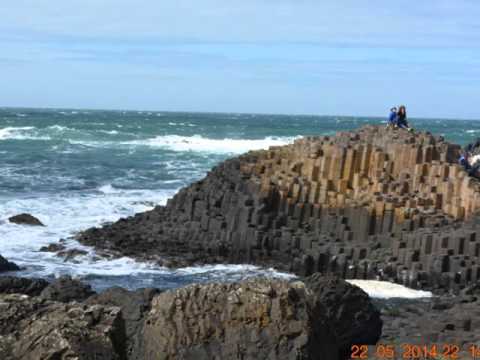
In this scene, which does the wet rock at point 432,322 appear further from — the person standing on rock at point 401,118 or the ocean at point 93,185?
the person standing on rock at point 401,118

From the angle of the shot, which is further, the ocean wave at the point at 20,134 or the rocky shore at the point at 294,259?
the ocean wave at the point at 20,134

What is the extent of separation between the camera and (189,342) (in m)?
4.73

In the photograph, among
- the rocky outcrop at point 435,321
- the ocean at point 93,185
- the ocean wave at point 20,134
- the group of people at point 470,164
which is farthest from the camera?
the ocean wave at point 20,134

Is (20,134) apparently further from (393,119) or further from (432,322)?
(432,322)

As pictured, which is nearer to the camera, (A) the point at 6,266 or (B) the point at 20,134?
(A) the point at 6,266

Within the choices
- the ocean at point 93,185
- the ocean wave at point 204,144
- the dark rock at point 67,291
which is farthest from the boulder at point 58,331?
the ocean wave at point 204,144

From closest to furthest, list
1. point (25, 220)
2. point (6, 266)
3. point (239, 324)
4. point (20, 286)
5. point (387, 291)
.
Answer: point (239, 324) < point (20, 286) < point (387, 291) < point (6, 266) < point (25, 220)

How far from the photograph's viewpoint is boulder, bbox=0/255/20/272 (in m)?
14.2

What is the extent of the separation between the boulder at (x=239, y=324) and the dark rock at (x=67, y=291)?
403 cm

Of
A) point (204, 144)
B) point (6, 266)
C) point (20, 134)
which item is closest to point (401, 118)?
point (6, 266)

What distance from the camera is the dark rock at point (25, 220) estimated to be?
61.6 ft

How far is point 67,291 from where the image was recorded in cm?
888

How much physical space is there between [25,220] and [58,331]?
15688mm

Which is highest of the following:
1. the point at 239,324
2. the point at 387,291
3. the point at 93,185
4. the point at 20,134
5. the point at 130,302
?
the point at 239,324
